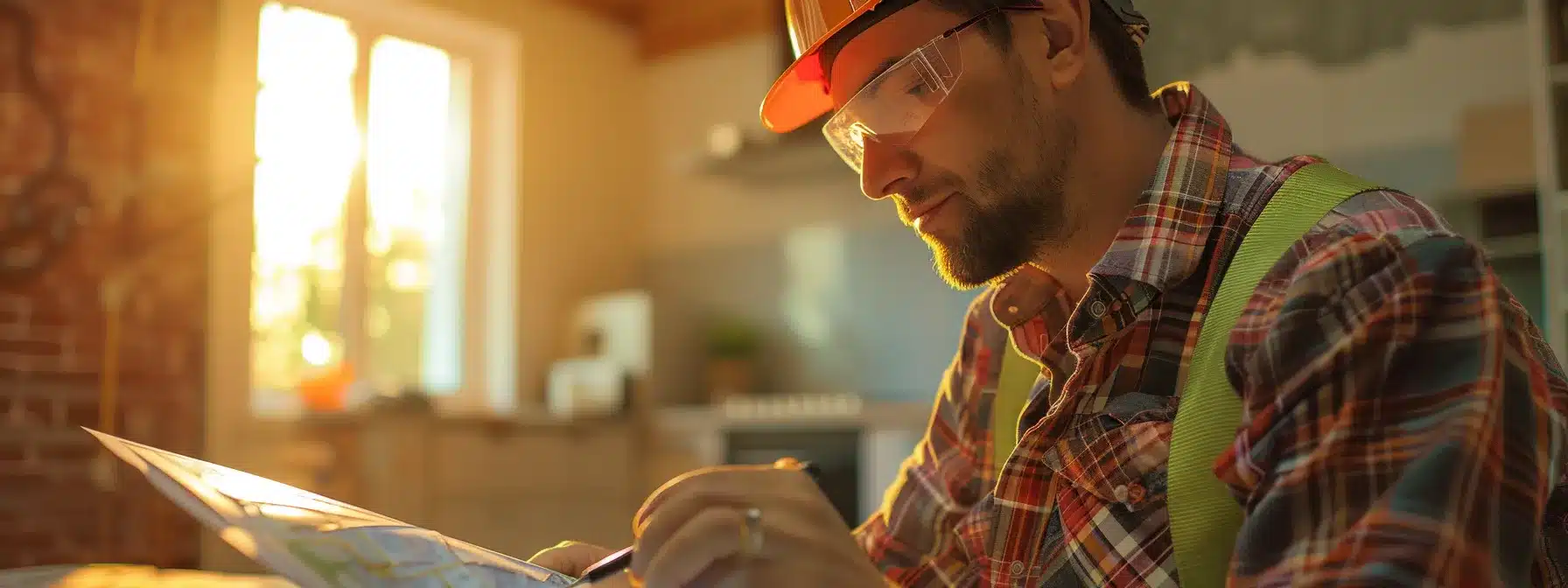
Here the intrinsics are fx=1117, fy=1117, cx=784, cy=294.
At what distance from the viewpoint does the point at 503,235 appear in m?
4.81

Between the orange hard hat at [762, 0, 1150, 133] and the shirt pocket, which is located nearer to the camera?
the shirt pocket

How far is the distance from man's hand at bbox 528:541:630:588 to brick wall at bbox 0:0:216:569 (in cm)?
195

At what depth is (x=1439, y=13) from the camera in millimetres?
3193

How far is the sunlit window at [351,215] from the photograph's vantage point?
4051 mm

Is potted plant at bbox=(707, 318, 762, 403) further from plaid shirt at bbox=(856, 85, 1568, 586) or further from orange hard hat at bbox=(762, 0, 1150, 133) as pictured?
plaid shirt at bbox=(856, 85, 1568, 586)

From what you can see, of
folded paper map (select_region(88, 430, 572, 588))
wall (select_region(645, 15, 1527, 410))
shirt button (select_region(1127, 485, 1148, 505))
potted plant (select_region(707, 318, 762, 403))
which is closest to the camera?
folded paper map (select_region(88, 430, 572, 588))

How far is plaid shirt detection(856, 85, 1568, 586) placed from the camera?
0.64m

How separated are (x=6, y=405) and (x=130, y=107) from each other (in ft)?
2.32

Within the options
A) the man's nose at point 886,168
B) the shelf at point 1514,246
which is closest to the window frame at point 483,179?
the man's nose at point 886,168

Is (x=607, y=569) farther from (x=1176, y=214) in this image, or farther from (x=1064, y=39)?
(x=1064, y=39)

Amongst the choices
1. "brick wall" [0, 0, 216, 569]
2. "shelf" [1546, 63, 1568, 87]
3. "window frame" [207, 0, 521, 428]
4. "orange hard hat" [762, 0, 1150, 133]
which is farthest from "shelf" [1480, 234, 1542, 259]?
"brick wall" [0, 0, 216, 569]

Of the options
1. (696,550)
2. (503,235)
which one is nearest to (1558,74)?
(696,550)

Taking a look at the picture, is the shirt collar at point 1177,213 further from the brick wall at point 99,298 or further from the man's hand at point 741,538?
the brick wall at point 99,298

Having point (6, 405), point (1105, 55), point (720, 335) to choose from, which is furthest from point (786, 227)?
point (1105, 55)
